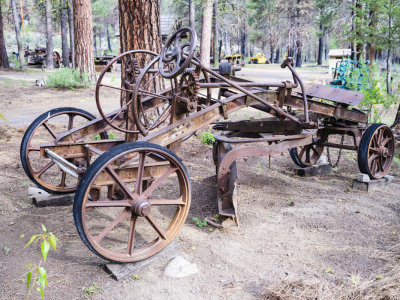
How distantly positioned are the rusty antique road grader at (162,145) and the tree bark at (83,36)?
314 inches

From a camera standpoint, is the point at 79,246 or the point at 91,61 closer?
the point at 79,246

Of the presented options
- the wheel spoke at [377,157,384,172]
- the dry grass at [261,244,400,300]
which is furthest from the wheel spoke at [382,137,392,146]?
the dry grass at [261,244,400,300]

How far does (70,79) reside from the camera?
42.9 feet

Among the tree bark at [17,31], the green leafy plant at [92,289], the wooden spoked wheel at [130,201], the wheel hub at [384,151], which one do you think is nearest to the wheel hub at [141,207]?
the wooden spoked wheel at [130,201]

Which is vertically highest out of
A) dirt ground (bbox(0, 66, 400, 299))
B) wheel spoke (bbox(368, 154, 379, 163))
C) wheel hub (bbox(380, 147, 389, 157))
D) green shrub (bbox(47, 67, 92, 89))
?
green shrub (bbox(47, 67, 92, 89))

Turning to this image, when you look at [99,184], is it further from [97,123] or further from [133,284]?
[97,123]

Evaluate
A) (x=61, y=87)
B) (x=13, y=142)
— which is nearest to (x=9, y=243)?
(x=13, y=142)

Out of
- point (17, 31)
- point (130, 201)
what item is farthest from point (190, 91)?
point (17, 31)

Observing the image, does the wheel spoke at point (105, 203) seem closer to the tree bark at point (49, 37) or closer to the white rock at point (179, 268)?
the white rock at point (179, 268)

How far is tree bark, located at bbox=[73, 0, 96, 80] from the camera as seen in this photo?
12367mm

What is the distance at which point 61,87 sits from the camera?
1345 cm

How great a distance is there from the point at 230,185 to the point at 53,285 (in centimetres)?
205

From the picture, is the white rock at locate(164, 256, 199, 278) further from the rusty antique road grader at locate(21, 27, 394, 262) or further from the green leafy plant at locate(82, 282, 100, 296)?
the green leafy plant at locate(82, 282, 100, 296)

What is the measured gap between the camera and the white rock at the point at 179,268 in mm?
3078
